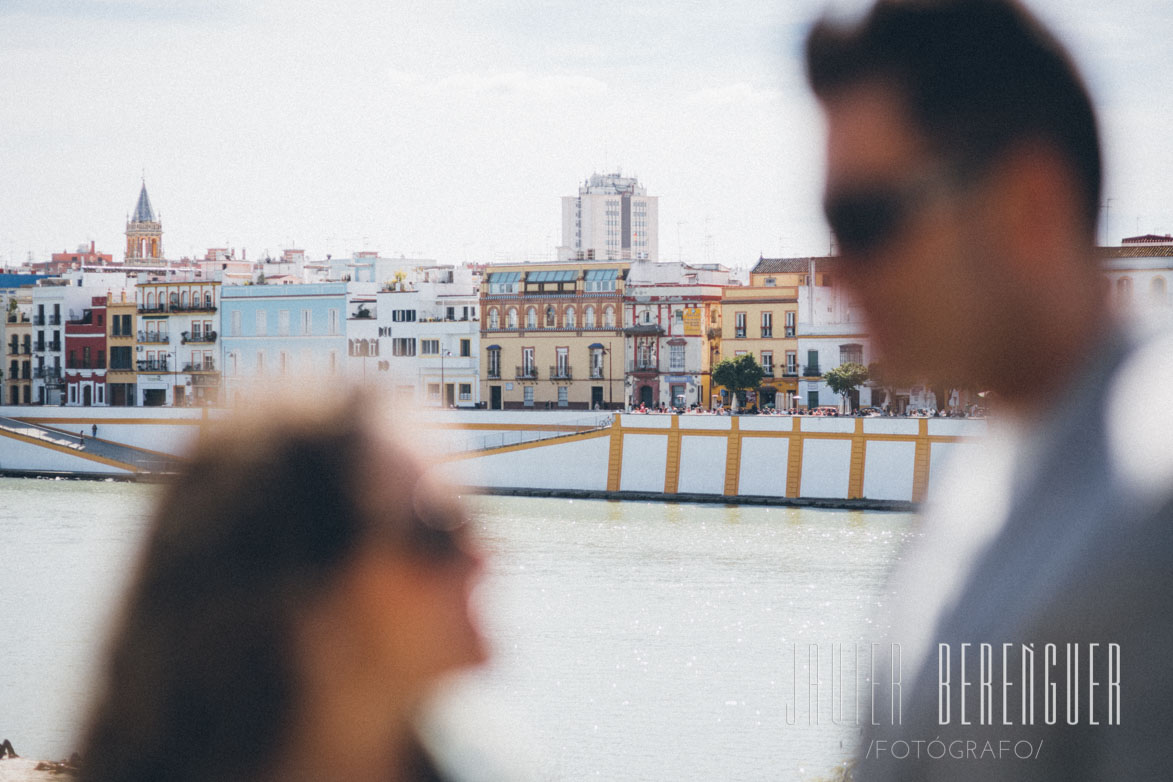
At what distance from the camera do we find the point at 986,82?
0.96 metres

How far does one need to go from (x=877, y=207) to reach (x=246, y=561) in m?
0.41

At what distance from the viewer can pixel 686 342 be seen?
131 feet

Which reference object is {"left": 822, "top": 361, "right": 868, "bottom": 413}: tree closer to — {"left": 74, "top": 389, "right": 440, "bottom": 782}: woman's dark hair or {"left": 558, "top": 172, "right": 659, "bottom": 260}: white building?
{"left": 74, "top": 389, "right": 440, "bottom": 782}: woman's dark hair

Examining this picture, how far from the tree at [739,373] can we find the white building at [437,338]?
6.58m

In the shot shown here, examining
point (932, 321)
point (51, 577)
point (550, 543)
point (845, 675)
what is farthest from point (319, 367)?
point (550, 543)

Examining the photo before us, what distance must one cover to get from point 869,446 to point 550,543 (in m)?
8.30

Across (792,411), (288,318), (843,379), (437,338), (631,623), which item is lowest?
(631,623)

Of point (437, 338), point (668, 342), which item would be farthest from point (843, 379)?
point (437, 338)

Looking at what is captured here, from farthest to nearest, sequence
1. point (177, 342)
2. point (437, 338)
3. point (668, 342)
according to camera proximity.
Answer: point (177, 342) < point (437, 338) < point (668, 342)

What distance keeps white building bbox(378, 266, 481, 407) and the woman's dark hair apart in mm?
40202

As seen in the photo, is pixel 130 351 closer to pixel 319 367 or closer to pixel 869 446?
pixel 869 446

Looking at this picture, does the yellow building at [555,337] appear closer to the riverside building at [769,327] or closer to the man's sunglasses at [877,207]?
the riverside building at [769,327]

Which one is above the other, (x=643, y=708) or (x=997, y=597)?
(x=997, y=597)

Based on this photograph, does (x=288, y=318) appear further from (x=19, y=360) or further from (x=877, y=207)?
(x=877, y=207)
